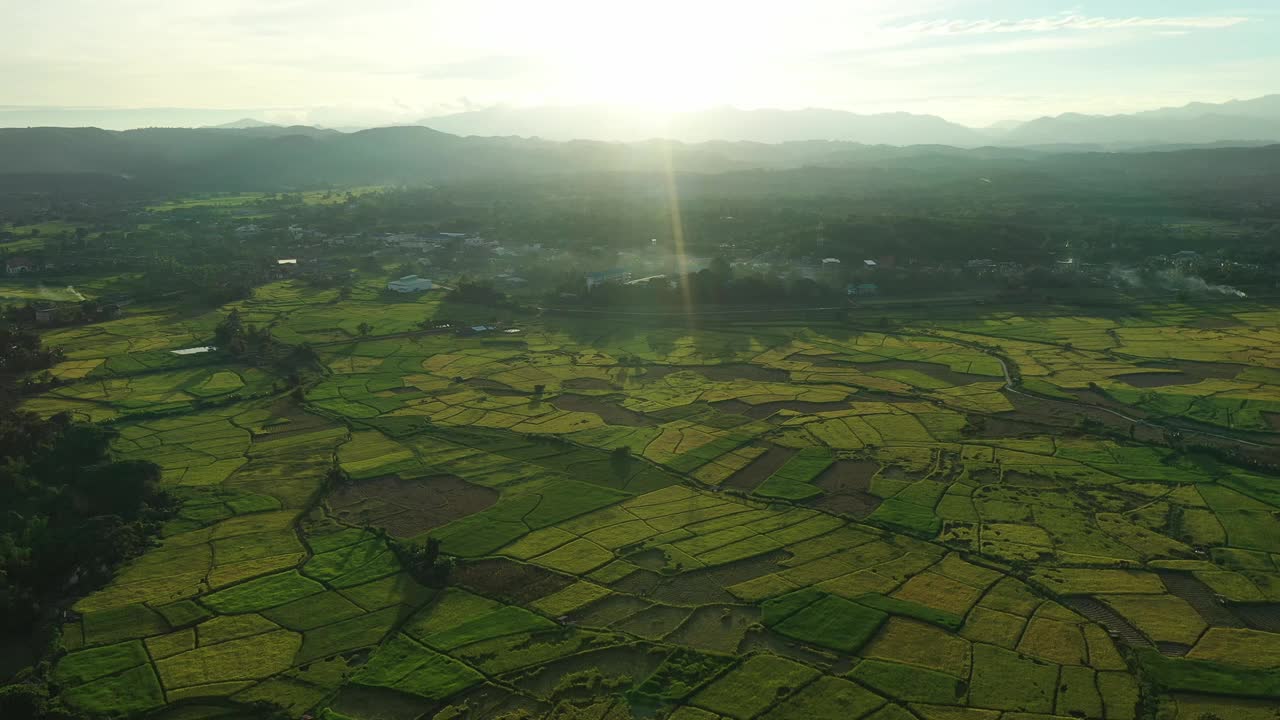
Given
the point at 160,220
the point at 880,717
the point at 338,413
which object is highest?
the point at 160,220

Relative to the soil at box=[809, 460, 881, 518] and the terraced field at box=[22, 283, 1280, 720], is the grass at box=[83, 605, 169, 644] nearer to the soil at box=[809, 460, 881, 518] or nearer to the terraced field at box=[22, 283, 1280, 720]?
the terraced field at box=[22, 283, 1280, 720]

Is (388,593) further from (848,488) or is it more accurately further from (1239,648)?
(1239,648)

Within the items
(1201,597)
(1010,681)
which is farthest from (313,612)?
(1201,597)

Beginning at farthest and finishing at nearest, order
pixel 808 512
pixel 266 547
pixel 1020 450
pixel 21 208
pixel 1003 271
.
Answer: pixel 21 208
pixel 1003 271
pixel 1020 450
pixel 808 512
pixel 266 547

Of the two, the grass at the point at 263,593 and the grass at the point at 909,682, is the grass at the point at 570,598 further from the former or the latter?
the grass at the point at 909,682

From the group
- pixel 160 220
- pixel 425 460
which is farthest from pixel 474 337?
pixel 160 220

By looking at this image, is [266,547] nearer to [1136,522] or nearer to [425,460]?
[425,460]
